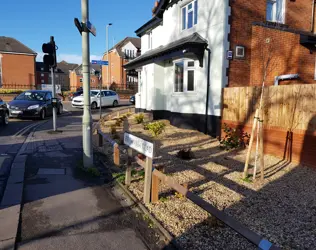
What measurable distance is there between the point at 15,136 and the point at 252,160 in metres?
8.52

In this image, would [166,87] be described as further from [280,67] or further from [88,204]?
[88,204]

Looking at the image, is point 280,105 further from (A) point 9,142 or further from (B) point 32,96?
(B) point 32,96

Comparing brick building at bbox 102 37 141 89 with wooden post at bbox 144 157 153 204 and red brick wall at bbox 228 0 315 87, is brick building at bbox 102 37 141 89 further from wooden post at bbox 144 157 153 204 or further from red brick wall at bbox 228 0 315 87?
wooden post at bbox 144 157 153 204

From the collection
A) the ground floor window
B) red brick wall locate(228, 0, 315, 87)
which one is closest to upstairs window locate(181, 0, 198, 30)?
the ground floor window

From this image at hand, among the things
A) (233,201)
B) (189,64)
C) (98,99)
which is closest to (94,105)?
(98,99)

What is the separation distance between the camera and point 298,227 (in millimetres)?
3576

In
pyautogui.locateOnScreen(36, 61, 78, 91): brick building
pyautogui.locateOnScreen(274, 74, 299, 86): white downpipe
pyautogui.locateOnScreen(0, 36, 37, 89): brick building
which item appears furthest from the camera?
pyautogui.locateOnScreen(36, 61, 78, 91): brick building

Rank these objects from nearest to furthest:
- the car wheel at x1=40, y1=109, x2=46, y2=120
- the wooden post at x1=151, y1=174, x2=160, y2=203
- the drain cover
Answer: the wooden post at x1=151, y1=174, x2=160, y2=203 < the drain cover < the car wheel at x1=40, y1=109, x2=46, y2=120

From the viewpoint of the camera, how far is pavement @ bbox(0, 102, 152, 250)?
10.5 feet

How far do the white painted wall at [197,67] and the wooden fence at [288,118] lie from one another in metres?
1.86

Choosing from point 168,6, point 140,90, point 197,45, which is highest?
point 168,6

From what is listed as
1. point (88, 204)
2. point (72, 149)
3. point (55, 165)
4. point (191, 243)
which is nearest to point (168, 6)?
point (72, 149)

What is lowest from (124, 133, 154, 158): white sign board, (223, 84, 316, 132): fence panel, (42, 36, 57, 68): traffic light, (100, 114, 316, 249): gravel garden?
(100, 114, 316, 249): gravel garden

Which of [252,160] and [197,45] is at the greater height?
[197,45]
